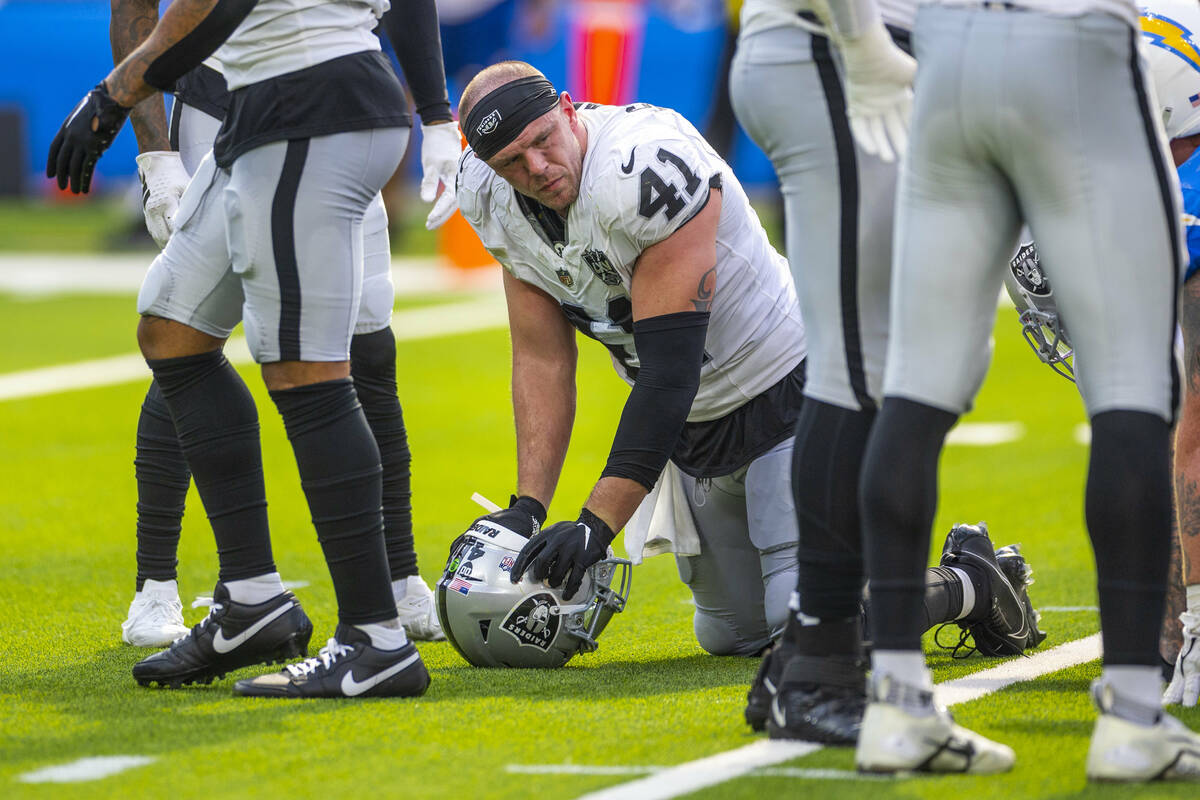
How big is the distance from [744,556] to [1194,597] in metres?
1.03

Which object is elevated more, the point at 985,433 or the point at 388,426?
the point at 388,426

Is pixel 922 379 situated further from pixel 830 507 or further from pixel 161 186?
pixel 161 186

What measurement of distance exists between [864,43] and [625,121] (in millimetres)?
1073

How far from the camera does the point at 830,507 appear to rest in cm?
255

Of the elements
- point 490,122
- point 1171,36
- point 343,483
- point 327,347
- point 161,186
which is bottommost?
point 343,483

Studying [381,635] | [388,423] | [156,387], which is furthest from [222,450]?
[388,423]

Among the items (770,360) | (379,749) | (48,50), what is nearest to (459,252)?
(48,50)

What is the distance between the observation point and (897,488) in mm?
2318

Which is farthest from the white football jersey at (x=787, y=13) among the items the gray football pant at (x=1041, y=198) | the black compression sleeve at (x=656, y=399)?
the black compression sleeve at (x=656, y=399)

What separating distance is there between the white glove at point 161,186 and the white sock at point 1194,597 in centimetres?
212

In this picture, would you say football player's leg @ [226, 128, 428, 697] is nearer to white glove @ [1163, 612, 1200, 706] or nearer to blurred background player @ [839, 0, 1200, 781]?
blurred background player @ [839, 0, 1200, 781]

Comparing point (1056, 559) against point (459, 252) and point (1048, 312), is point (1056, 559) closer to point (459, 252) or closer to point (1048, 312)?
point (1048, 312)

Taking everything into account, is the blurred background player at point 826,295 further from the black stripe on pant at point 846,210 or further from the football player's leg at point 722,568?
the football player's leg at point 722,568

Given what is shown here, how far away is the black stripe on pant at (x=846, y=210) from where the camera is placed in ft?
8.27
